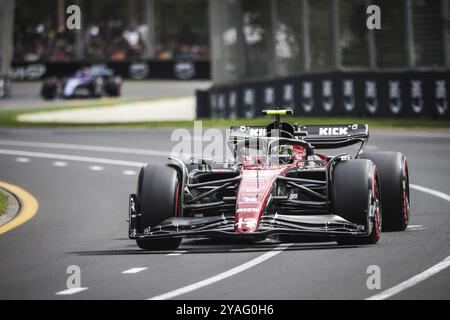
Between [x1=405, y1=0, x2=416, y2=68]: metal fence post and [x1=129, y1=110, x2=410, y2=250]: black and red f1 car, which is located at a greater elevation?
[x1=405, y1=0, x2=416, y2=68]: metal fence post

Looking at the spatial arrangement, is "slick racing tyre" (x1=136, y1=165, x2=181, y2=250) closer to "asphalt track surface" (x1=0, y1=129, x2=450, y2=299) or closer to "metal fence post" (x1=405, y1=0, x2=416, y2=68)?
"asphalt track surface" (x1=0, y1=129, x2=450, y2=299)

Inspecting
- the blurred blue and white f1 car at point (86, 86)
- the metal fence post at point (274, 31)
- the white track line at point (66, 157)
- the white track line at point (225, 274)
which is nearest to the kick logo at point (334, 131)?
the white track line at point (225, 274)

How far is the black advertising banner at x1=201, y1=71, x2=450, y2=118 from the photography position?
2995 cm

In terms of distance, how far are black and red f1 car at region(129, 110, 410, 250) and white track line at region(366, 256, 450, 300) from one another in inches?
51.2

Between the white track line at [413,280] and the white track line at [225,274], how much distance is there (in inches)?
58.6

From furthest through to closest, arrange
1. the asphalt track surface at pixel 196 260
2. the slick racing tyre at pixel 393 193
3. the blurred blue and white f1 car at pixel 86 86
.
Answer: the blurred blue and white f1 car at pixel 86 86, the slick racing tyre at pixel 393 193, the asphalt track surface at pixel 196 260

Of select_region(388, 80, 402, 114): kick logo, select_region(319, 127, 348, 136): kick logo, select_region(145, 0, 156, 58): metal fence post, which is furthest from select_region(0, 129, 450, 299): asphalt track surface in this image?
select_region(145, 0, 156, 58): metal fence post

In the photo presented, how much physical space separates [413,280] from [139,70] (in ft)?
194

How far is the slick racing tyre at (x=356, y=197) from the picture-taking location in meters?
12.3

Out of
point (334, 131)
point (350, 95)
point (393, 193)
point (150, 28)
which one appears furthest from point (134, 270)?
point (150, 28)

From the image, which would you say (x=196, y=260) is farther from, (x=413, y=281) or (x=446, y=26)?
(x=446, y=26)

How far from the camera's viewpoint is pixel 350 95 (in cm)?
3225

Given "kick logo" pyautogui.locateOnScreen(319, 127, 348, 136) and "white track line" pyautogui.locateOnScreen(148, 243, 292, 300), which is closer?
"white track line" pyautogui.locateOnScreen(148, 243, 292, 300)

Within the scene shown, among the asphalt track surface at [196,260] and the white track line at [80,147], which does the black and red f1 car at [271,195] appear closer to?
the asphalt track surface at [196,260]
